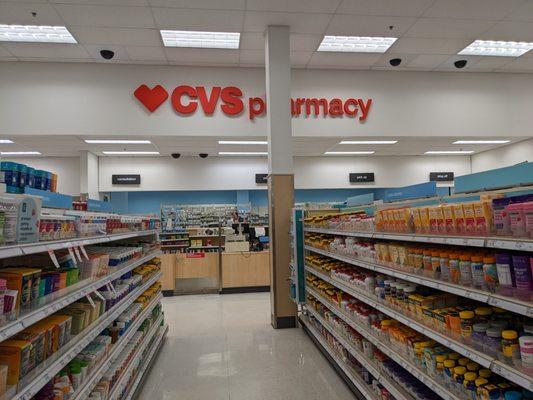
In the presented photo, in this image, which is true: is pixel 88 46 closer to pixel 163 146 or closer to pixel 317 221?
pixel 163 146

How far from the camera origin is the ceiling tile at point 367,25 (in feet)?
17.6

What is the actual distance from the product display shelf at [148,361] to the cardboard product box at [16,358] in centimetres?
170

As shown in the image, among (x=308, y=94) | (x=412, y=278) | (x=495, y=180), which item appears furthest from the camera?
(x=308, y=94)

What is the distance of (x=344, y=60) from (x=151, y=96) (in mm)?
3646

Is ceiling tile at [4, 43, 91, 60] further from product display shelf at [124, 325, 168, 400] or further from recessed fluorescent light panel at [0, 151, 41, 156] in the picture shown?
product display shelf at [124, 325, 168, 400]

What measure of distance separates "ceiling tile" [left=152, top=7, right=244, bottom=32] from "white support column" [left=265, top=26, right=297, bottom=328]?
2.01 ft

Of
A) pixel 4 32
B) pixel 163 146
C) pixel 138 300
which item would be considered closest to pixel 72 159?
pixel 163 146

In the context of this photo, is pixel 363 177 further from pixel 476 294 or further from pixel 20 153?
pixel 20 153

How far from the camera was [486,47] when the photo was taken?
6453mm

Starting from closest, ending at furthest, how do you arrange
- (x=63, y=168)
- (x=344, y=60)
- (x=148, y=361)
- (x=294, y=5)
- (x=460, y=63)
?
(x=148, y=361)
(x=294, y=5)
(x=344, y=60)
(x=460, y=63)
(x=63, y=168)

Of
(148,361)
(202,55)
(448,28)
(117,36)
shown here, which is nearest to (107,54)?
(117,36)

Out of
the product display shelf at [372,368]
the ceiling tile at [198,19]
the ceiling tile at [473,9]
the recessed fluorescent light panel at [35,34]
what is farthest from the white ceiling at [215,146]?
the product display shelf at [372,368]

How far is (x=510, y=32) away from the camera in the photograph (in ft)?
19.3

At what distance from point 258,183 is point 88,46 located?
5875 millimetres
